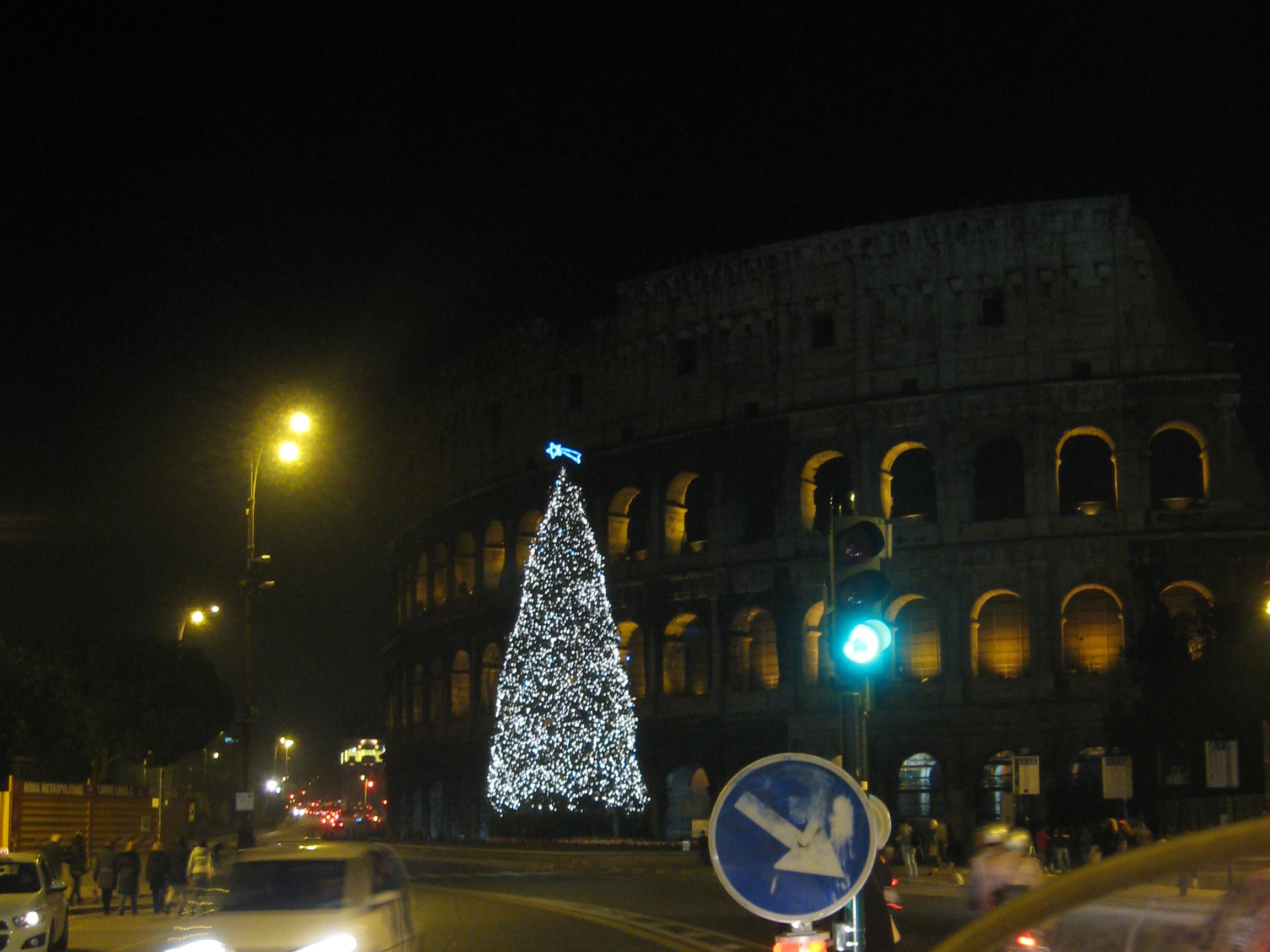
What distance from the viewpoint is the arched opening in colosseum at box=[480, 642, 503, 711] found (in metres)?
57.1

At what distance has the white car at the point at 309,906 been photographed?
33.6 feet

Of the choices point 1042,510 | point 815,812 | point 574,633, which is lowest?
point 815,812

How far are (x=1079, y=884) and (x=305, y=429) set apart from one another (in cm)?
2091

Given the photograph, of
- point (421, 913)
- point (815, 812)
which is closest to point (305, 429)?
point (421, 913)

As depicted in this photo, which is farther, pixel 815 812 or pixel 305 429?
pixel 305 429

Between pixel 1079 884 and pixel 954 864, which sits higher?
pixel 1079 884

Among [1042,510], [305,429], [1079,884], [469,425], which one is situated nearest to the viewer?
[1079,884]

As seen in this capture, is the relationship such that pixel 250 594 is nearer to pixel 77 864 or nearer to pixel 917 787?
pixel 77 864

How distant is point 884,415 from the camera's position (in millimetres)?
45625

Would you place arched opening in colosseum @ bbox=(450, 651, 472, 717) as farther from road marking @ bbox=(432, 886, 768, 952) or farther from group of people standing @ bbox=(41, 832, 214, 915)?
group of people standing @ bbox=(41, 832, 214, 915)

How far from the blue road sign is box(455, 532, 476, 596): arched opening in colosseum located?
5454cm

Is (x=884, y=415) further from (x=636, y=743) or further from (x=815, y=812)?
(x=815, y=812)

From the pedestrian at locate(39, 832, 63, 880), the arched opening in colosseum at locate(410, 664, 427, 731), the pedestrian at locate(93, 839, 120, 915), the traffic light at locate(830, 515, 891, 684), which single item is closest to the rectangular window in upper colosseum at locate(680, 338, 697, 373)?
the arched opening in colosseum at locate(410, 664, 427, 731)

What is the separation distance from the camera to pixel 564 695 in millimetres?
46156
